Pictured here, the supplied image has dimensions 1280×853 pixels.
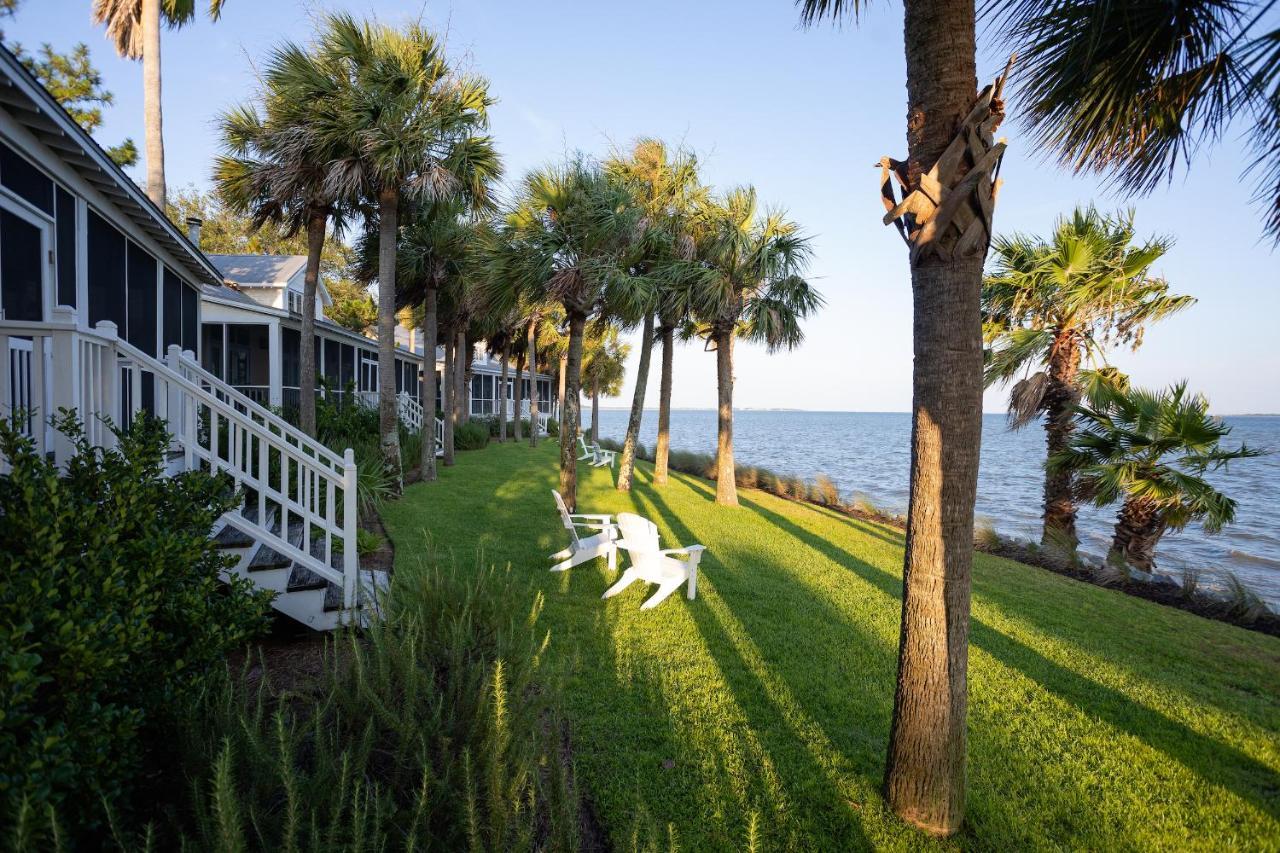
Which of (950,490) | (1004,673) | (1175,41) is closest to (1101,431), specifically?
(1004,673)

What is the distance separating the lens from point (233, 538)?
4.62m

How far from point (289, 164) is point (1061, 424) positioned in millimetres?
14964

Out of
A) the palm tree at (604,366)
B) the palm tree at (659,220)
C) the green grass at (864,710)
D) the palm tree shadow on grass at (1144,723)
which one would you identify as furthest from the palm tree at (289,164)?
the palm tree at (604,366)

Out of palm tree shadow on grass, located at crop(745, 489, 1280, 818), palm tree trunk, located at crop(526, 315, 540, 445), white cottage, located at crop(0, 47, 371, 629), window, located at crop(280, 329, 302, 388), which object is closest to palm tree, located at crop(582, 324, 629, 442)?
palm tree trunk, located at crop(526, 315, 540, 445)

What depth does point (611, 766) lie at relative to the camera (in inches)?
139

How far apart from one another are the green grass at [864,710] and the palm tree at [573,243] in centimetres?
500

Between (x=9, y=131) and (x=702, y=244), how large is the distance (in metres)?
11.3

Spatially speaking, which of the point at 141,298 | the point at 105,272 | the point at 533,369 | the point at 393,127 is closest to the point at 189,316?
the point at 141,298

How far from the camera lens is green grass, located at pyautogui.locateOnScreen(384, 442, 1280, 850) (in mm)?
3193

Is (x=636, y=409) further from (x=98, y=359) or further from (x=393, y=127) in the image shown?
(x=98, y=359)

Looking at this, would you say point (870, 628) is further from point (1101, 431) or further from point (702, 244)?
point (702, 244)

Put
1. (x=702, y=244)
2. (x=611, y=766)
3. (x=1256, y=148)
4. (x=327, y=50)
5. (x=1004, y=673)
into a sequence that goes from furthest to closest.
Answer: (x=702, y=244)
(x=327, y=50)
(x=1004, y=673)
(x=611, y=766)
(x=1256, y=148)

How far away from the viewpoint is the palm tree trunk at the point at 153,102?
13055 millimetres

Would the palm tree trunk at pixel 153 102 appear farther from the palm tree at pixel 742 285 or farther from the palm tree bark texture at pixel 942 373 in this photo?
the palm tree bark texture at pixel 942 373
